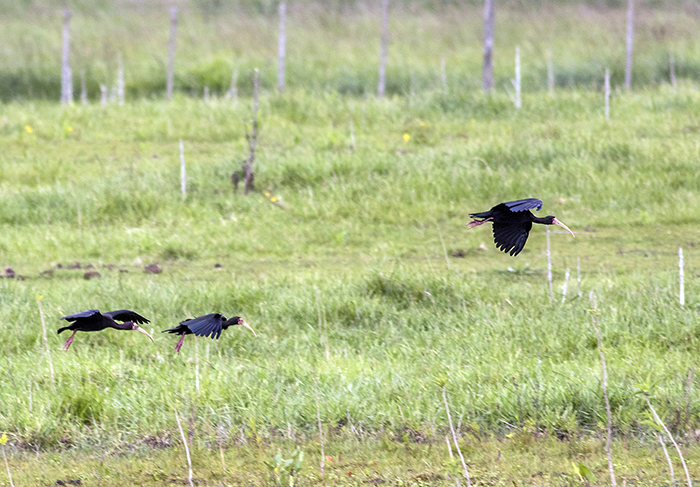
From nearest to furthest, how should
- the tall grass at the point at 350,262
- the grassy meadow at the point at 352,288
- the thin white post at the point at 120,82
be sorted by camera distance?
1. the grassy meadow at the point at 352,288
2. the tall grass at the point at 350,262
3. the thin white post at the point at 120,82

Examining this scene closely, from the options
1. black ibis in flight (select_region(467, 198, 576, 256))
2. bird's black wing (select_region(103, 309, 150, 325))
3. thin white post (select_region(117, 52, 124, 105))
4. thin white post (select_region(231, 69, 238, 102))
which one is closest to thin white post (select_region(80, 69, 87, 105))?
thin white post (select_region(117, 52, 124, 105))

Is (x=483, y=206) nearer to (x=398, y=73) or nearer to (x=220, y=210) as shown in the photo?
(x=220, y=210)

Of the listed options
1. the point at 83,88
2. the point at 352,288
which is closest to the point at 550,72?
the point at 83,88

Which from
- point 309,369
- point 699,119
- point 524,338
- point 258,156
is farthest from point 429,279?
point 699,119

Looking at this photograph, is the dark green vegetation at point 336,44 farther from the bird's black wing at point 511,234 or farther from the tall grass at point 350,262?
the bird's black wing at point 511,234

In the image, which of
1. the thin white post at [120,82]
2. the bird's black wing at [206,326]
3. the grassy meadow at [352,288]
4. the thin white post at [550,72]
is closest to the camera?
the bird's black wing at [206,326]

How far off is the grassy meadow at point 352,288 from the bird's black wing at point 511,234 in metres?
0.89

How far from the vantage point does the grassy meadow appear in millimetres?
4625

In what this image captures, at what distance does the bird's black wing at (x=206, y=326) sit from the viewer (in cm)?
325

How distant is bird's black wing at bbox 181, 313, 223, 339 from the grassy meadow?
96cm

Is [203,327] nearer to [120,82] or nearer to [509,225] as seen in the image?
[509,225]

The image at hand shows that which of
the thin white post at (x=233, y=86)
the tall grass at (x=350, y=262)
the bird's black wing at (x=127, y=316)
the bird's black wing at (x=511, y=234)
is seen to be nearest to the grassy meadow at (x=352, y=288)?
the tall grass at (x=350, y=262)

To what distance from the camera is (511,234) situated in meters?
3.36

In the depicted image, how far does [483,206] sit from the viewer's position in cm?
958
